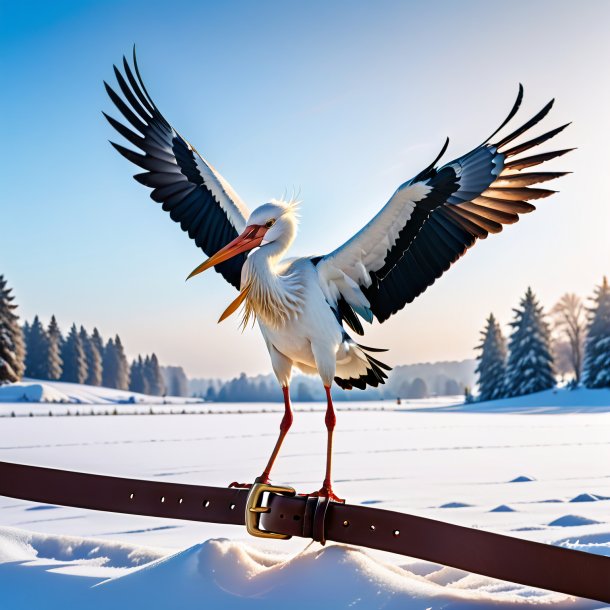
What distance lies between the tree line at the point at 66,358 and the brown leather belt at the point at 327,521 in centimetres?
2905

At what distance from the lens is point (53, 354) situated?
4031 cm

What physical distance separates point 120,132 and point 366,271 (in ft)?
4.22

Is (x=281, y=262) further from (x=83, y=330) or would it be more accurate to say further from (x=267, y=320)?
(x=83, y=330)

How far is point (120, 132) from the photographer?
107 inches

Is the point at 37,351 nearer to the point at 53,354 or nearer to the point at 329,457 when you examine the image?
the point at 53,354

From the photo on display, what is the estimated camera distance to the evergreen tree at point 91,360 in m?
44.6

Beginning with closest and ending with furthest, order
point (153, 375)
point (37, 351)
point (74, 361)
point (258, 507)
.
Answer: point (258, 507) → point (37, 351) → point (74, 361) → point (153, 375)

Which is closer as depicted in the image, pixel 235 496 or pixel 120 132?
pixel 235 496

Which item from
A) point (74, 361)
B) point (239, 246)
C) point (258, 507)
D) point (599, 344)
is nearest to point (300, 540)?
point (258, 507)

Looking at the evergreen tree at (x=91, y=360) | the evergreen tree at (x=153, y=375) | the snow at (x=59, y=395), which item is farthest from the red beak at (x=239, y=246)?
the evergreen tree at (x=153, y=375)

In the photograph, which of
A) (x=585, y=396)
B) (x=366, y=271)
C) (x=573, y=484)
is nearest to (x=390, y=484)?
(x=573, y=484)

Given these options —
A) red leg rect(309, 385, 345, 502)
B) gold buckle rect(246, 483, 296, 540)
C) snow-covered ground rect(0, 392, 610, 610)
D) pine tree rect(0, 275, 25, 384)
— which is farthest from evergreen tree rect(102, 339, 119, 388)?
gold buckle rect(246, 483, 296, 540)

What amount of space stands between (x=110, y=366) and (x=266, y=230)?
47.7 meters

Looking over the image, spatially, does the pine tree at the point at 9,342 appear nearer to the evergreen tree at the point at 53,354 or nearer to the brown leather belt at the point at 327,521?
the evergreen tree at the point at 53,354
